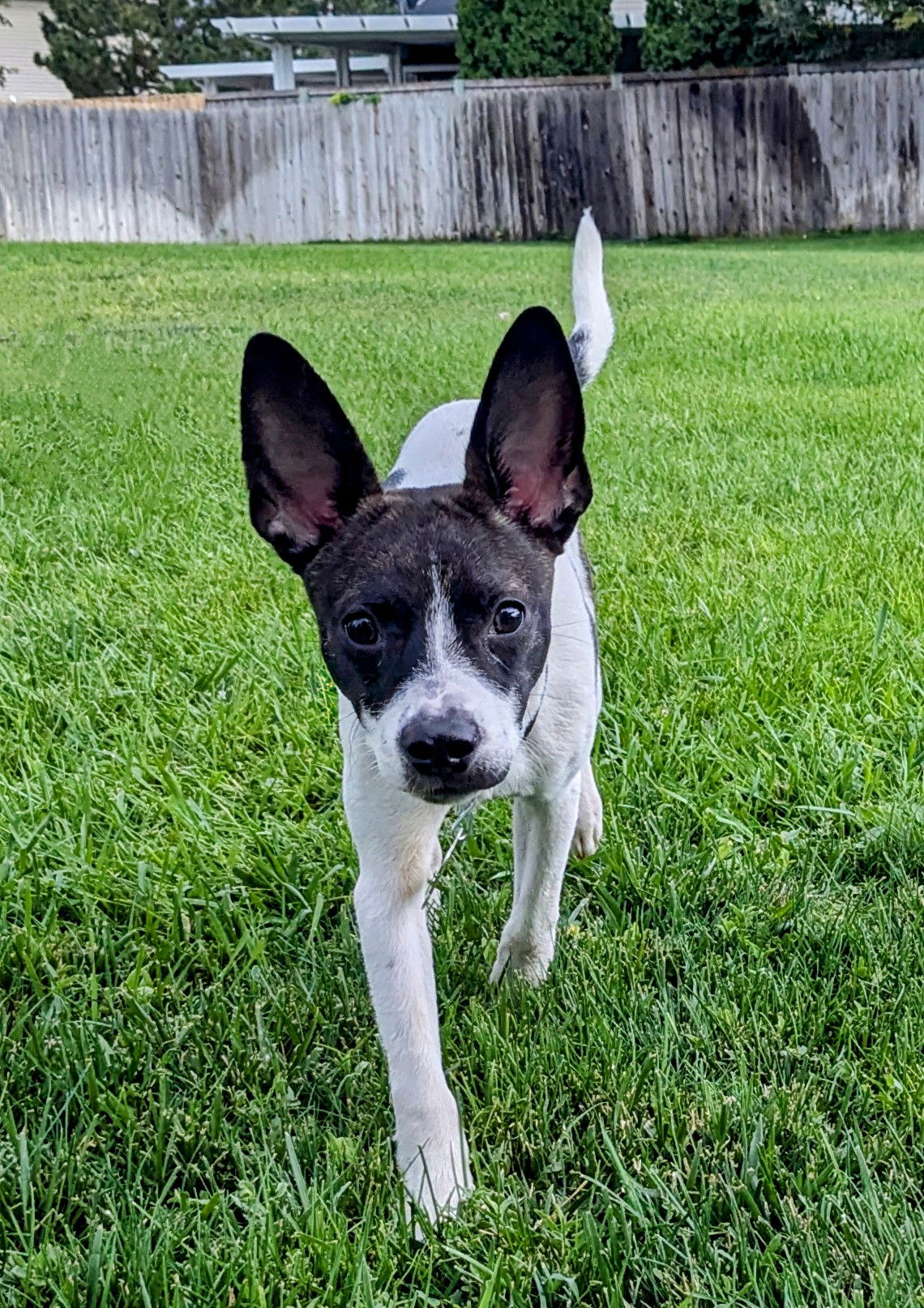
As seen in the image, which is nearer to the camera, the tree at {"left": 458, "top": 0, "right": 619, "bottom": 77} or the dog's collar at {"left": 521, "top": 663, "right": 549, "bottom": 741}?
the dog's collar at {"left": 521, "top": 663, "right": 549, "bottom": 741}

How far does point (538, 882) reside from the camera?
249cm

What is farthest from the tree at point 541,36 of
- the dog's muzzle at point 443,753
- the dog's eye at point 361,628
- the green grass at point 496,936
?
the dog's muzzle at point 443,753

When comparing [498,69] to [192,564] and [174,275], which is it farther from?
[192,564]

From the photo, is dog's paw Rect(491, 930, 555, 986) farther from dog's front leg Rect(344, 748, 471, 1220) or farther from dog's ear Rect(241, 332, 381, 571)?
→ dog's ear Rect(241, 332, 381, 571)

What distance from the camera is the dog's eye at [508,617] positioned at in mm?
2150

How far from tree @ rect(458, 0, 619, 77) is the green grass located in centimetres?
1899

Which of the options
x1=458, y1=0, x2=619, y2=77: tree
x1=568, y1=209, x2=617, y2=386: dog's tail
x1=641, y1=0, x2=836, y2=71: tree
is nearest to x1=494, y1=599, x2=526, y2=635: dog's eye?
x1=568, y1=209, x2=617, y2=386: dog's tail

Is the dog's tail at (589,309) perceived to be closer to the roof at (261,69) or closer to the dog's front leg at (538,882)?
the dog's front leg at (538,882)

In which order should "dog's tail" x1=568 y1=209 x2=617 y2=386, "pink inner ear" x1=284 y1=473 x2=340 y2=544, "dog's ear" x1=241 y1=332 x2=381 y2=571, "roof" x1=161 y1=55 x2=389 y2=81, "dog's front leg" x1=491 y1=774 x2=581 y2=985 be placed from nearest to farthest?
"dog's ear" x1=241 y1=332 x2=381 y2=571 → "pink inner ear" x1=284 y1=473 x2=340 y2=544 → "dog's front leg" x1=491 y1=774 x2=581 y2=985 → "dog's tail" x1=568 y1=209 x2=617 y2=386 → "roof" x1=161 y1=55 x2=389 y2=81

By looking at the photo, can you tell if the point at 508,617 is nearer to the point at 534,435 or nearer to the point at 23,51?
the point at 534,435

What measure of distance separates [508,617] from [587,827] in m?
0.95

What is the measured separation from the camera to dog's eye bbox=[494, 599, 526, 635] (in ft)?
7.06

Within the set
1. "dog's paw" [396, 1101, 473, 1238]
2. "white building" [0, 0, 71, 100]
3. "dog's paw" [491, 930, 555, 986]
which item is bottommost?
"dog's paw" [396, 1101, 473, 1238]

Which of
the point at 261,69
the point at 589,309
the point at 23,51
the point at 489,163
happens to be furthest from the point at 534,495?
the point at 23,51
